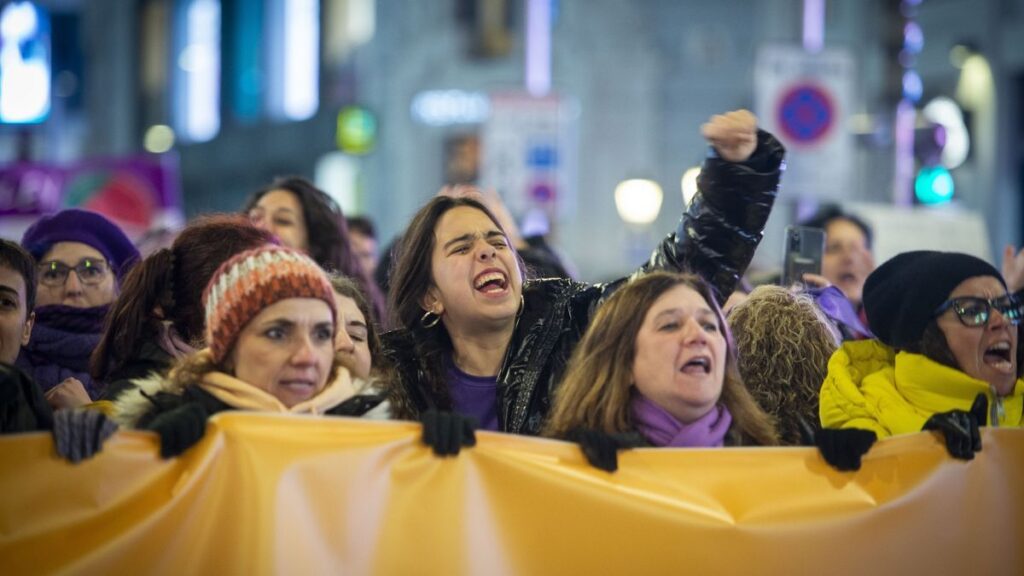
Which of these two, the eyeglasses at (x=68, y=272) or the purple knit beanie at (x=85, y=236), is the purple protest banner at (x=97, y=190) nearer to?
the purple knit beanie at (x=85, y=236)

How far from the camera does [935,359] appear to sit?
4.89 meters

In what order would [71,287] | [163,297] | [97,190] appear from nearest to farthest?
1. [163,297]
2. [71,287]
3. [97,190]

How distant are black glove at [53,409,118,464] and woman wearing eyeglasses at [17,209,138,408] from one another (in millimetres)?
1746

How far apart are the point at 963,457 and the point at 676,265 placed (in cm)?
111

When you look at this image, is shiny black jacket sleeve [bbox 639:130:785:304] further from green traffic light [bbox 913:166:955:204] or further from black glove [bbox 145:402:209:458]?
green traffic light [bbox 913:166:955:204]

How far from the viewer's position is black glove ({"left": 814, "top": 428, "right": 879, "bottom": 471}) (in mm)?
4348

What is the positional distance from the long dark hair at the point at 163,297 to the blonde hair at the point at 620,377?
4.22 ft

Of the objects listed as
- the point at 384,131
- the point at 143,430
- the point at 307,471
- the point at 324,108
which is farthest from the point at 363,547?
the point at 324,108

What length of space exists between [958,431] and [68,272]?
340cm

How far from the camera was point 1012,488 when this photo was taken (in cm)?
467

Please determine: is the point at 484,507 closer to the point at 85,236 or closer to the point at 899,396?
the point at 899,396

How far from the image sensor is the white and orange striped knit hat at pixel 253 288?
429 cm

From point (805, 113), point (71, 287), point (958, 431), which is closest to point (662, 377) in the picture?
point (958, 431)

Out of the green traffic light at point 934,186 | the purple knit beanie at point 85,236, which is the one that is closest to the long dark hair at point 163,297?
the purple knit beanie at point 85,236
